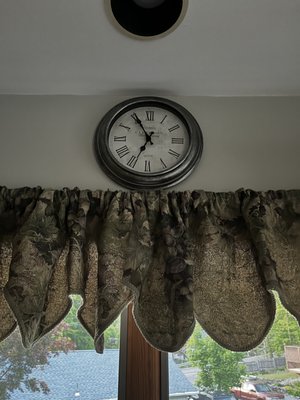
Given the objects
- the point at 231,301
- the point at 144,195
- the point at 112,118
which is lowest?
the point at 231,301

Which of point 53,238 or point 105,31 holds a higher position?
point 105,31

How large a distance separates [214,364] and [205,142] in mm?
770

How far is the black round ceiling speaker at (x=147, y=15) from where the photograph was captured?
3.61ft

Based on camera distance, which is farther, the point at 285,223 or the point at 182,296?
the point at 285,223

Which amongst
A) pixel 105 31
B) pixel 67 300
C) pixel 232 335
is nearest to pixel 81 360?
pixel 67 300

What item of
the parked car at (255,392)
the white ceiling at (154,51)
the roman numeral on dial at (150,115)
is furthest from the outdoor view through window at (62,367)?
the white ceiling at (154,51)

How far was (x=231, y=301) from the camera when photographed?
1147 millimetres

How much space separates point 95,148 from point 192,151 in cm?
35

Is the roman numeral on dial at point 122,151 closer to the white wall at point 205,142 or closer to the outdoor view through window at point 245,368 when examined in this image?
the white wall at point 205,142

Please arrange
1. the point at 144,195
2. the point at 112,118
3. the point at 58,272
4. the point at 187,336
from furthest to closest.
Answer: the point at 112,118
the point at 144,195
the point at 58,272
the point at 187,336

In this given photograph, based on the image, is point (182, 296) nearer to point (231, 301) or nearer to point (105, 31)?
point (231, 301)

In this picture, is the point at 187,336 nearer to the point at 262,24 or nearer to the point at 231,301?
the point at 231,301

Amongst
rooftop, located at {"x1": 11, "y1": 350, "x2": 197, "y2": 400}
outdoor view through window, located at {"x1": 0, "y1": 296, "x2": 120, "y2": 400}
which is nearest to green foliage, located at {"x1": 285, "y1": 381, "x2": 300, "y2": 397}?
rooftop, located at {"x1": 11, "y1": 350, "x2": 197, "y2": 400}

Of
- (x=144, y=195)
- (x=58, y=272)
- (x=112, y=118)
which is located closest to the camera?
(x=58, y=272)
